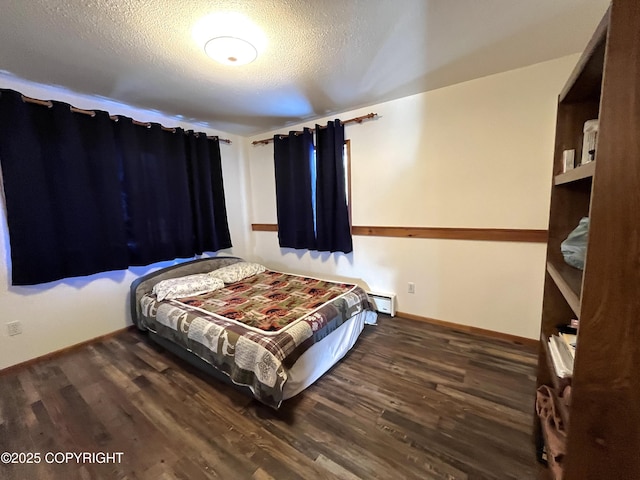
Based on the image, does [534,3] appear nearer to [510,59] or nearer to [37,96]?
[510,59]

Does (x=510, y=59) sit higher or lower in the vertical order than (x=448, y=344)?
higher

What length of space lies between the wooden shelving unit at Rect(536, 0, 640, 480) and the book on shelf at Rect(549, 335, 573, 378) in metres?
0.26

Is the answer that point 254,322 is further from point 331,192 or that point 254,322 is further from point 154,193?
point 154,193

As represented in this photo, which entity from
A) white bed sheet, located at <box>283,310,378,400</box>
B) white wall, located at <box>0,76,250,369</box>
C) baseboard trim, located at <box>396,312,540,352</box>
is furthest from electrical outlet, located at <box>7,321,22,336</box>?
baseboard trim, located at <box>396,312,540,352</box>

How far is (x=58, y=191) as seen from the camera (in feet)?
7.26

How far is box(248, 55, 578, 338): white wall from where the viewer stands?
Answer: 2.13 m

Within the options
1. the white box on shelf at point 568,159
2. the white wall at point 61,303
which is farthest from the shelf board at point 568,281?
the white wall at point 61,303

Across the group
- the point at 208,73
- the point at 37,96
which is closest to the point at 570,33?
the point at 208,73

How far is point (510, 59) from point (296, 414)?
2922mm

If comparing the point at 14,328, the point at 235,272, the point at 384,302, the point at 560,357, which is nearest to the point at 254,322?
the point at 235,272

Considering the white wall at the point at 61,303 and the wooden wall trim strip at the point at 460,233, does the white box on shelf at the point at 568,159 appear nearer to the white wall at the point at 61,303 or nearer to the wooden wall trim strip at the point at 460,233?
the wooden wall trim strip at the point at 460,233

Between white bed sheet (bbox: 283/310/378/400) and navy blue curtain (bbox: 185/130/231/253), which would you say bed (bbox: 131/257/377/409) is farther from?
navy blue curtain (bbox: 185/130/231/253)

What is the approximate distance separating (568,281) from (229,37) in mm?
2089

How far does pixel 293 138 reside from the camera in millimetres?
3227
